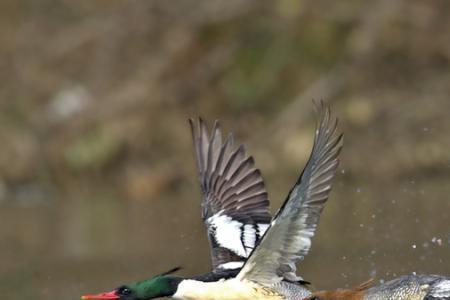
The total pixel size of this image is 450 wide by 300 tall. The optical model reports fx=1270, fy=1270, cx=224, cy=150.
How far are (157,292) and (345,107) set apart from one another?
840 centimetres

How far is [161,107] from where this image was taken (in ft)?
57.7

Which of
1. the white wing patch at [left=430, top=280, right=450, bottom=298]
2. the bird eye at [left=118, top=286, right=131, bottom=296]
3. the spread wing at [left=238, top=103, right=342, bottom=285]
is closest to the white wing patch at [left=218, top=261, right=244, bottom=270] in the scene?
the spread wing at [left=238, top=103, right=342, bottom=285]

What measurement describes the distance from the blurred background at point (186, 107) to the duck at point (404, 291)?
15.1ft

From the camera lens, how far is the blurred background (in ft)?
46.9

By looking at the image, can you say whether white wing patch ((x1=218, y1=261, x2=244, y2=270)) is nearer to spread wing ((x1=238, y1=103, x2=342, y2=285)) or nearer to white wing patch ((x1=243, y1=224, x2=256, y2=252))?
white wing patch ((x1=243, y1=224, x2=256, y2=252))

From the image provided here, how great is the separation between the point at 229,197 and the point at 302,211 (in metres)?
1.80

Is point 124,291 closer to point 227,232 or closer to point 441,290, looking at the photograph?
point 227,232

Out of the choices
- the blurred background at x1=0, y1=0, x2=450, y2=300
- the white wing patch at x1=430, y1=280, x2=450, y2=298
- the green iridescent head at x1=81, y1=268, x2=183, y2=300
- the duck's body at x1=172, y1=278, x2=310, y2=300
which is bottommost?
the white wing patch at x1=430, y1=280, x2=450, y2=298

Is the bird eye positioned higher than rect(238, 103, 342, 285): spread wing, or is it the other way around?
rect(238, 103, 342, 285): spread wing

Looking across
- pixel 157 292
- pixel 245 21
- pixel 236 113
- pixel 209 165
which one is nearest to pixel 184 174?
pixel 236 113

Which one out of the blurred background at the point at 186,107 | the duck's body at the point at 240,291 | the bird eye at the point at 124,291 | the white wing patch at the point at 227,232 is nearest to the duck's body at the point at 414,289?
the duck's body at the point at 240,291

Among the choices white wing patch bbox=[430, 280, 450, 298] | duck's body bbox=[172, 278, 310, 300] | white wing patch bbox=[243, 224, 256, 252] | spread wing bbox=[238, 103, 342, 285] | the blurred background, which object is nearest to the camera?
spread wing bbox=[238, 103, 342, 285]

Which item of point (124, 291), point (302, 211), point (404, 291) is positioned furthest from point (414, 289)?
point (124, 291)

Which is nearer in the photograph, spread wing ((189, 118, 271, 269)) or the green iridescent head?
the green iridescent head
